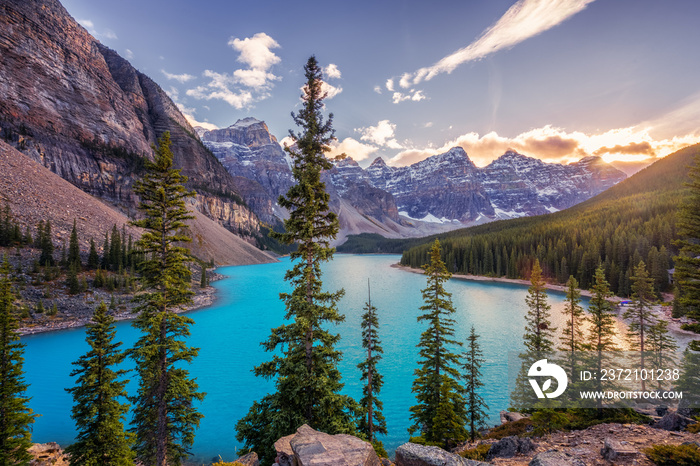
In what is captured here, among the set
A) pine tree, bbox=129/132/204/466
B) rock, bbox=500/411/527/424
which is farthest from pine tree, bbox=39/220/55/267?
rock, bbox=500/411/527/424

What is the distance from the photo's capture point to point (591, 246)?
75.5 meters

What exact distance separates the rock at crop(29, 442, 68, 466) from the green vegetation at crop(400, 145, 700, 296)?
229 feet

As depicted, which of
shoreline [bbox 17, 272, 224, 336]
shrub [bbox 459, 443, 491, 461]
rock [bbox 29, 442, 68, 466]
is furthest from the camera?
shoreline [bbox 17, 272, 224, 336]

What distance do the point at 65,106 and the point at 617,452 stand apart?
160 m

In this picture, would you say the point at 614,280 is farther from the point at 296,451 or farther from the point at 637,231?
the point at 296,451

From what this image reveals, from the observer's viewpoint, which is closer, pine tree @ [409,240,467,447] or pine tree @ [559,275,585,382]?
pine tree @ [409,240,467,447]

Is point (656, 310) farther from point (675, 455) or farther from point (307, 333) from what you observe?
point (307, 333)

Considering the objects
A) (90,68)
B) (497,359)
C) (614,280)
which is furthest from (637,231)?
(90,68)

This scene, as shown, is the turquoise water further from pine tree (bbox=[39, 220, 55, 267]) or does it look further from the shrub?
pine tree (bbox=[39, 220, 55, 267])

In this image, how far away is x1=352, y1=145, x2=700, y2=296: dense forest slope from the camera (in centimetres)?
6675

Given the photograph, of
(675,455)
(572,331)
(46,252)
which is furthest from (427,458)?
(46,252)

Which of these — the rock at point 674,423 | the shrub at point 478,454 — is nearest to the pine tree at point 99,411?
the shrub at point 478,454

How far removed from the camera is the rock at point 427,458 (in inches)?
279

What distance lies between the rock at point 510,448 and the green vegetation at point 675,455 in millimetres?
4948
